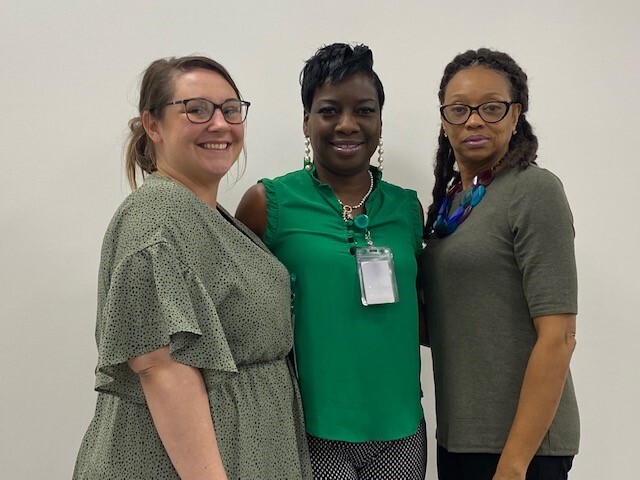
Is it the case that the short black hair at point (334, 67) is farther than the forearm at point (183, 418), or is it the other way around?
the short black hair at point (334, 67)

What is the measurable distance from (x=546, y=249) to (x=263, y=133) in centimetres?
99

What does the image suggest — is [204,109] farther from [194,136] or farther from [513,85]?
[513,85]

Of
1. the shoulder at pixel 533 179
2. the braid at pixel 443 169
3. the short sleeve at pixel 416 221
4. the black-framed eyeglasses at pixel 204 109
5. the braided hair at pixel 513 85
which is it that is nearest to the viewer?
the black-framed eyeglasses at pixel 204 109

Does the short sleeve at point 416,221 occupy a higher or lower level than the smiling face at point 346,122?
lower

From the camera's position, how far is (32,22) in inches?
69.5

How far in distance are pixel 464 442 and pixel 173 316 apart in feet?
2.57

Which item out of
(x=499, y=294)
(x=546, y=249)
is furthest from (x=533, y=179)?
(x=499, y=294)

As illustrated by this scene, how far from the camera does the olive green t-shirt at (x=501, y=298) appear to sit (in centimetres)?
128

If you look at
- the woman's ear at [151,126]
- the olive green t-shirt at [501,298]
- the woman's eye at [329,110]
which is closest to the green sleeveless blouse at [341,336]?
the olive green t-shirt at [501,298]

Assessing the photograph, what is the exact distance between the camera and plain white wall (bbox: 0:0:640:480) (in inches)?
70.0

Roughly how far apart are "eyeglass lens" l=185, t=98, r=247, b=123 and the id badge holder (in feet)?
1.40

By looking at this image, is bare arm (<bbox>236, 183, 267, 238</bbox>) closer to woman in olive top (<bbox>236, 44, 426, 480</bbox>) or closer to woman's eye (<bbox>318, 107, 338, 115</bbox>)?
woman in olive top (<bbox>236, 44, 426, 480</bbox>)

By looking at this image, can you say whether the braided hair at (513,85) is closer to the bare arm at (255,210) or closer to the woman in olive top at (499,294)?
the woman in olive top at (499,294)

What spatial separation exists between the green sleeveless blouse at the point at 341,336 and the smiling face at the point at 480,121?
33 cm
